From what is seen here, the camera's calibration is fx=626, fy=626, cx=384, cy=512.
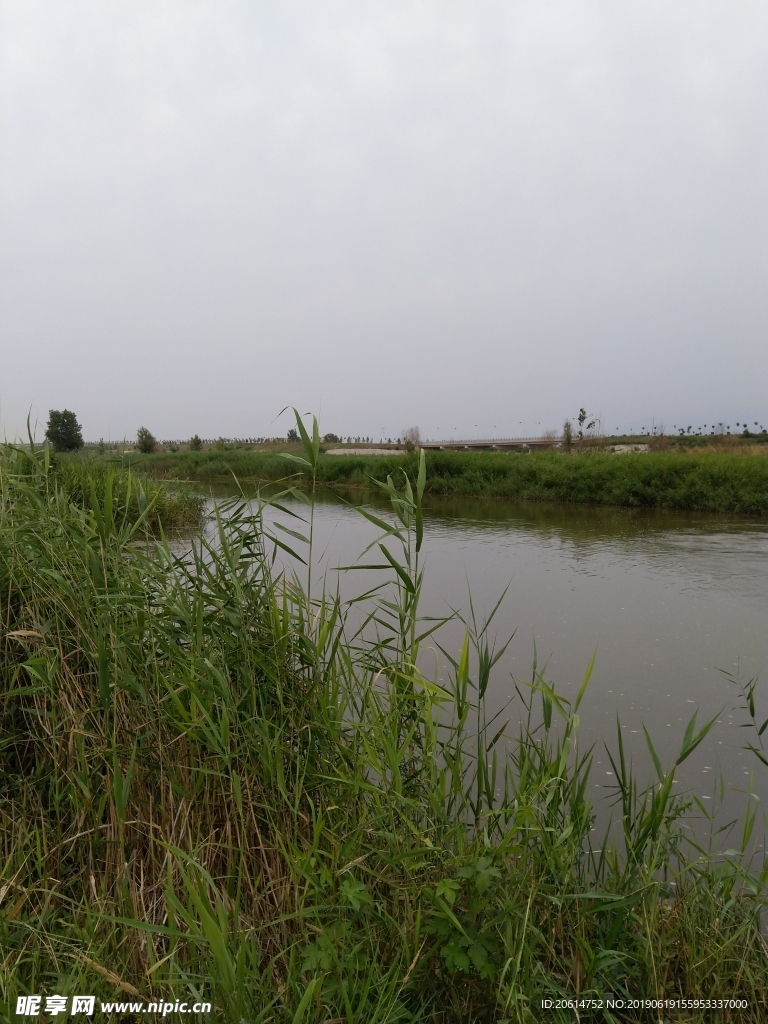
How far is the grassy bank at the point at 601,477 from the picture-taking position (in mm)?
12375

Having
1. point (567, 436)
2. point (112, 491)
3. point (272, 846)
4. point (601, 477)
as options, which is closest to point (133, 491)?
point (112, 491)

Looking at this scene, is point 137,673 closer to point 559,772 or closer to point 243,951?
point 243,951

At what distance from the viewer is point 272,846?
1.67 meters

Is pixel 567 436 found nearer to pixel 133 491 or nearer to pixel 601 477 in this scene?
pixel 601 477

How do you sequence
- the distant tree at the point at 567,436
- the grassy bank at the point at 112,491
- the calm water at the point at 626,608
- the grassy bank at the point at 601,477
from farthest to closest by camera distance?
the distant tree at the point at 567,436 → the grassy bank at the point at 601,477 → the calm water at the point at 626,608 → the grassy bank at the point at 112,491

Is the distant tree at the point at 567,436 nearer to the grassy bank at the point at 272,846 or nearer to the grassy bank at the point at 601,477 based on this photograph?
the grassy bank at the point at 601,477

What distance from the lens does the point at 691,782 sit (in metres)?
2.82

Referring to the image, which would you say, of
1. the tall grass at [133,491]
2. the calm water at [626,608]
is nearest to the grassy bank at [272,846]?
the calm water at [626,608]

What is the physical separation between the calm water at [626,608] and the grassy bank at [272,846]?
2.35 ft

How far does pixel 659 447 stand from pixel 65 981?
70.7 feet

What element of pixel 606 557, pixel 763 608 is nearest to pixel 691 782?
pixel 763 608

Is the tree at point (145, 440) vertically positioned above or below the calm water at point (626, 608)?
above

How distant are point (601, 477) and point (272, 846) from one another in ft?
46.3

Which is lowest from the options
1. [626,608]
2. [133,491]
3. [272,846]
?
[626,608]
